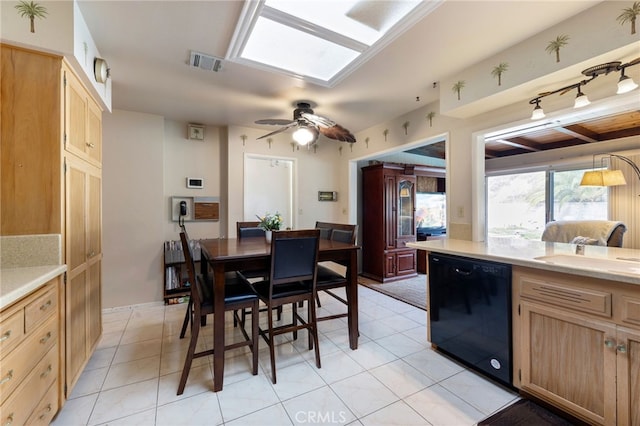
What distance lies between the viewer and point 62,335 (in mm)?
1618

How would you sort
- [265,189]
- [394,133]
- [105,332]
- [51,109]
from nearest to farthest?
[51,109], [105,332], [394,133], [265,189]

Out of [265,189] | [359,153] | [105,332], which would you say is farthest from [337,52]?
[105,332]

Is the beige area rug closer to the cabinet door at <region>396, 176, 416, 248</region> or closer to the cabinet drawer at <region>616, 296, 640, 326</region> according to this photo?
the cabinet door at <region>396, 176, 416, 248</region>

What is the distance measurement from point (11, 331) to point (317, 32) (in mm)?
2367

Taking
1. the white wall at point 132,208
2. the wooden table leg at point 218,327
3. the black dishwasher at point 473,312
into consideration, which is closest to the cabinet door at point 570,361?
the black dishwasher at point 473,312

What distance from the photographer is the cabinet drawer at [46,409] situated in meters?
1.33

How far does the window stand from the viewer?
A: 4335 mm

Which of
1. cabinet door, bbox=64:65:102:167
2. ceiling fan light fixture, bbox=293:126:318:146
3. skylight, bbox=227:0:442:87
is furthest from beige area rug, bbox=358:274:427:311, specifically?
cabinet door, bbox=64:65:102:167

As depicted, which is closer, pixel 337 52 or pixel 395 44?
pixel 395 44

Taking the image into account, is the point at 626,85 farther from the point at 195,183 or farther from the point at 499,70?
the point at 195,183

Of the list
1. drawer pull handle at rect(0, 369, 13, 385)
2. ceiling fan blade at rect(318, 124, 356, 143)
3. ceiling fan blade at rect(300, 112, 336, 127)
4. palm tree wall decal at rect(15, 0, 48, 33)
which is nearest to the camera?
drawer pull handle at rect(0, 369, 13, 385)

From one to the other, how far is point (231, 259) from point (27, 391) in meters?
1.12

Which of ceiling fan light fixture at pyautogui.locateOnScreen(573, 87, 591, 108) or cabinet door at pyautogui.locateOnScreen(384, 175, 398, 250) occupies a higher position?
ceiling fan light fixture at pyautogui.locateOnScreen(573, 87, 591, 108)

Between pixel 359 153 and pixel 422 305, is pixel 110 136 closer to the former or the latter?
pixel 359 153
